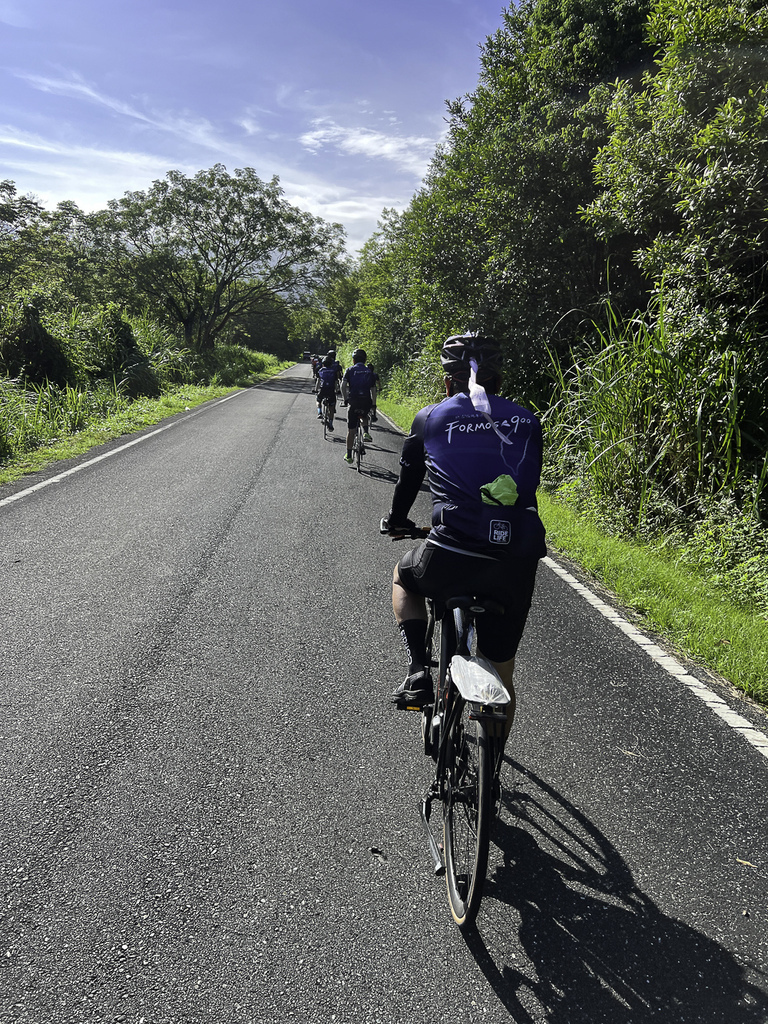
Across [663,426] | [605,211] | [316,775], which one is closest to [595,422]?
[663,426]

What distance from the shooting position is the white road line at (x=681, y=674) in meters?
3.48

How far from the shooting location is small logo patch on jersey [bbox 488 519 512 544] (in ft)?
Answer: 7.68

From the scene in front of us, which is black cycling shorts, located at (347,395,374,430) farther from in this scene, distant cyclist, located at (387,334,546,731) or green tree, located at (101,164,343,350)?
green tree, located at (101,164,343,350)

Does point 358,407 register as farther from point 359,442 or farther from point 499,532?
point 499,532

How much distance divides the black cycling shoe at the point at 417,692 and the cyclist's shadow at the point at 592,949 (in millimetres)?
655

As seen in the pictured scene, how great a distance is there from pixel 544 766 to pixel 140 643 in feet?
8.71

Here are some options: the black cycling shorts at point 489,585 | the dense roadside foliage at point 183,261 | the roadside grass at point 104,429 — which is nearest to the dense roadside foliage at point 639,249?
the black cycling shorts at point 489,585

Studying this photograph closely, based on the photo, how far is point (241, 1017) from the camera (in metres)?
1.84

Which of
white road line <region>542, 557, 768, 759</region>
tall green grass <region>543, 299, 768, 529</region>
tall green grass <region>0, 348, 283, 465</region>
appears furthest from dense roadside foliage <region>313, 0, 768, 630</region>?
tall green grass <region>0, 348, 283, 465</region>

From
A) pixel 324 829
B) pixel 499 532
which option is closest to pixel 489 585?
pixel 499 532

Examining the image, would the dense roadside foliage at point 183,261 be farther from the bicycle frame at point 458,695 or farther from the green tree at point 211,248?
the bicycle frame at point 458,695

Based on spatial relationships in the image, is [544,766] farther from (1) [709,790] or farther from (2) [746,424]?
(2) [746,424]

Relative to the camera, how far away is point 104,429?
523 inches

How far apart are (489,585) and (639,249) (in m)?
Result: 7.12
